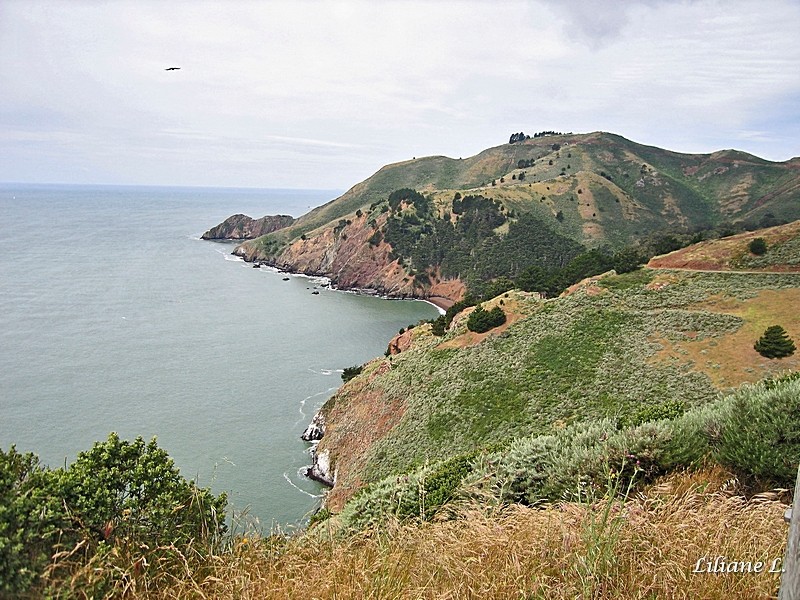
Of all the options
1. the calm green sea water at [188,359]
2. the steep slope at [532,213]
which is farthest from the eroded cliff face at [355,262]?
the calm green sea water at [188,359]

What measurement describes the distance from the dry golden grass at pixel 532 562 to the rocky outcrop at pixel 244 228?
151 meters

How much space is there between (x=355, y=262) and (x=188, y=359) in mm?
49796

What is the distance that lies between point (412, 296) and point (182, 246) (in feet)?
234

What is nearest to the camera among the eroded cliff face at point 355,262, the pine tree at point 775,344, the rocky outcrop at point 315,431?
the pine tree at point 775,344

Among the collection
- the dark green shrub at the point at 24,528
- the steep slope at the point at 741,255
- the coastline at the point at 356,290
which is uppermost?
the steep slope at the point at 741,255

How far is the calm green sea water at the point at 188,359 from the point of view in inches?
1266

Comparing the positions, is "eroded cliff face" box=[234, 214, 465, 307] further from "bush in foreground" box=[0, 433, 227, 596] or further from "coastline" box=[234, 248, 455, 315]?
"bush in foreground" box=[0, 433, 227, 596]

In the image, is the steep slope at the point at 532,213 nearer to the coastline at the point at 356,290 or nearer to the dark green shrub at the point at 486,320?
the coastline at the point at 356,290

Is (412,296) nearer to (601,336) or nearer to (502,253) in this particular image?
(502,253)

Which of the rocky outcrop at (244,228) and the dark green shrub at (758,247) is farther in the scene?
the rocky outcrop at (244,228)

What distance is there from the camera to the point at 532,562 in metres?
4.12

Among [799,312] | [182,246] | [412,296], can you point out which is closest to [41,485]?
[799,312]

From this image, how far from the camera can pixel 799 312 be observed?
2652cm

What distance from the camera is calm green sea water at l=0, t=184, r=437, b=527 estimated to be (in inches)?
1266
